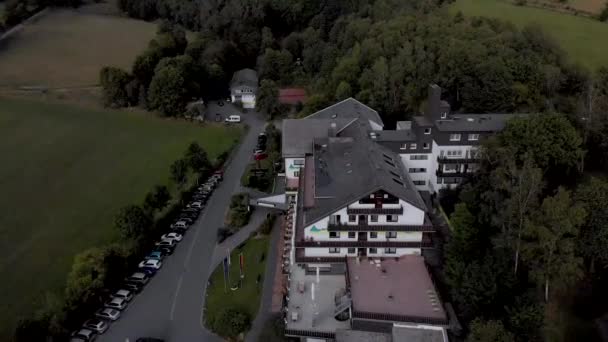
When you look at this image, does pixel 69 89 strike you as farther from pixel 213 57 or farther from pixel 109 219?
pixel 109 219

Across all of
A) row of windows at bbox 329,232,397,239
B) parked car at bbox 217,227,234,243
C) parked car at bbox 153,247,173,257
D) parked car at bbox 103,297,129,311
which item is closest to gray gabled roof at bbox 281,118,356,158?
parked car at bbox 217,227,234,243

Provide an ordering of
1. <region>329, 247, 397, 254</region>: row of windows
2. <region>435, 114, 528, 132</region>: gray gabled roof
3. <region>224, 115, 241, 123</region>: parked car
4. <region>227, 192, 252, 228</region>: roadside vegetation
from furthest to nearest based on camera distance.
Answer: <region>224, 115, 241, 123</region>: parked car
<region>227, 192, 252, 228</region>: roadside vegetation
<region>435, 114, 528, 132</region>: gray gabled roof
<region>329, 247, 397, 254</region>: row of windows

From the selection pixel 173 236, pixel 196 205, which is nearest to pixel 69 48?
pixel 196 205

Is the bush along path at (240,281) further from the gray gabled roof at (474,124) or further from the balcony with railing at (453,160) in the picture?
the gray gabled roof at (474,124)

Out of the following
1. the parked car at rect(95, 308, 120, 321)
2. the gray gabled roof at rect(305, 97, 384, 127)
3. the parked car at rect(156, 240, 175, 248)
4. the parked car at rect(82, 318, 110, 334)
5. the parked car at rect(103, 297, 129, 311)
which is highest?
the gray gabled roof at rect(305, 97, 384, 127)

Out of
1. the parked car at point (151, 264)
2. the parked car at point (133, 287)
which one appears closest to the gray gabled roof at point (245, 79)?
the parked car at point (151, 264)

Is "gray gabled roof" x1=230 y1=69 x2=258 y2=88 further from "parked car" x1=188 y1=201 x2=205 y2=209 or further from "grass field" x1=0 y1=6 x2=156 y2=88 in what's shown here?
"parked car" x1=188 y1=201 x2=205 y2=209
